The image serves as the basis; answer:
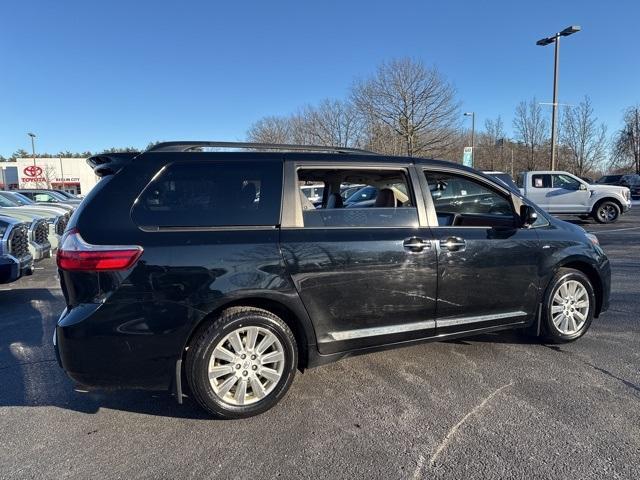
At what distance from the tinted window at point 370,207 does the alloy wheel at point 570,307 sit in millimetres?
1756

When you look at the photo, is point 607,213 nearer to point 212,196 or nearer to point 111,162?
point 212,196

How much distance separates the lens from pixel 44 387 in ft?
11.9

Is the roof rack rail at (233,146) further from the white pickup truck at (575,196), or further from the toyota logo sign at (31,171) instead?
the toyota logo sign at (31,171)

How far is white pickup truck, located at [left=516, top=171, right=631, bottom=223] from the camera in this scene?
15234 millimetres

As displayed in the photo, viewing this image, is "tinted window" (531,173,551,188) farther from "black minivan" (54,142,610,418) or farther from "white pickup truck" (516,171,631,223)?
"black minivan" (54,142,610,418)

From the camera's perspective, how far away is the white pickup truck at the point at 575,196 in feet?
50.0

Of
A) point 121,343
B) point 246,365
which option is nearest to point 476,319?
point 246,365

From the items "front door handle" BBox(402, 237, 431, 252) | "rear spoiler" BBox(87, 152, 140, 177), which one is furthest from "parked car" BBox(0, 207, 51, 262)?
"front door handle" BBox(402, 237, 431, 252)

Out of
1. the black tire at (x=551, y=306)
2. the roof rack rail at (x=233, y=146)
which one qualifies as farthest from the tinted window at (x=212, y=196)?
the black tire at (x=551, y=306)

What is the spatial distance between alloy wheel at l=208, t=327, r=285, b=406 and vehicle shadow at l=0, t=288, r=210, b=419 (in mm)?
304

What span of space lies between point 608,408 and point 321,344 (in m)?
2.03

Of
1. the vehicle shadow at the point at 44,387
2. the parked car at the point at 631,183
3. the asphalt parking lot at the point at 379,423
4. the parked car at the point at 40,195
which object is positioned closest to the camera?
the asphalt parking lot at the point at 379,423

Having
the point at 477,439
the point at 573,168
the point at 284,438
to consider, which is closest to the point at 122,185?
the point at 284,438

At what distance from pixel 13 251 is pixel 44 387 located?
149 inches
